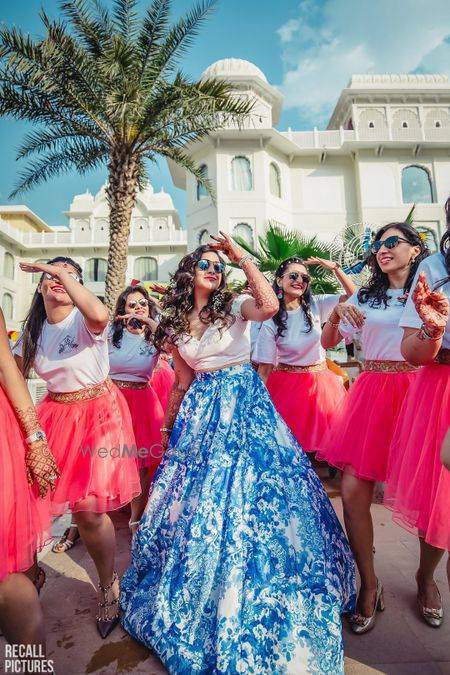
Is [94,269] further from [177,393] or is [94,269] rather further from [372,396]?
[372,396]

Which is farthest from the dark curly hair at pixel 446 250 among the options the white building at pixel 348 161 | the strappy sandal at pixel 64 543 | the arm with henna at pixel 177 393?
the white building at pixel 348 161

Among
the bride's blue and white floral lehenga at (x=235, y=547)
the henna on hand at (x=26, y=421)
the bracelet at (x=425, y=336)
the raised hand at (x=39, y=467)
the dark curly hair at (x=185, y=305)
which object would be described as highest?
the dark curly hair at (x=185, y=305)

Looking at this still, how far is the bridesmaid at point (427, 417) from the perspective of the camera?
169cm

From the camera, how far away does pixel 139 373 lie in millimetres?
4012

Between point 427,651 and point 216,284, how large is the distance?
91.5 inches

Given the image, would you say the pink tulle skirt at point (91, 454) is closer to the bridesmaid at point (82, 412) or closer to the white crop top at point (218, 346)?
the bridesmaid at point (82, 412)

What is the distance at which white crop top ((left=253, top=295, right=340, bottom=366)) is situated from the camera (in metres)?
3.99

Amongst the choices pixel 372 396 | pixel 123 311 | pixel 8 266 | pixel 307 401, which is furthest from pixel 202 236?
pixel 372 396

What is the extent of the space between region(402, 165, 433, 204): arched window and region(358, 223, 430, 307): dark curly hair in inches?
871

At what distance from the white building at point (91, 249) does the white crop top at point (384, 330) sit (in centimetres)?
2680

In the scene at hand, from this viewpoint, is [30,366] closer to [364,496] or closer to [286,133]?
[364,496]

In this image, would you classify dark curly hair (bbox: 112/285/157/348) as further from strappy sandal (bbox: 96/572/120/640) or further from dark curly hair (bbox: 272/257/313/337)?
strappy sandal (bbox: 96/572/120/640)

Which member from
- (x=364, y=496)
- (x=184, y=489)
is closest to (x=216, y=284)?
(x=184, y=489)

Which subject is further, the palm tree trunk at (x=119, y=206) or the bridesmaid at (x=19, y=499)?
the palm tree trunk at (x=119, y=206)
